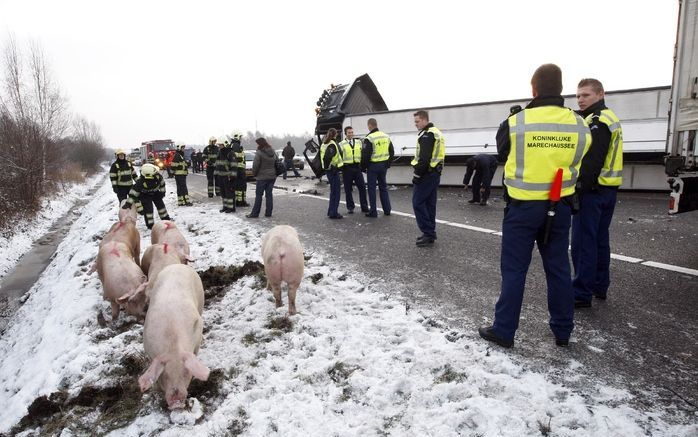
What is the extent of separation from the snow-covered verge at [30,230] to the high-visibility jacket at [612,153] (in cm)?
1348

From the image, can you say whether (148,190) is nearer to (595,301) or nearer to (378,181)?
(378,181)

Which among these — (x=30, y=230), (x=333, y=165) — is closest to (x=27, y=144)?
(x=30, y=230)

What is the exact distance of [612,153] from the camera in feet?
13.3

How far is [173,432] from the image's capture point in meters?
2.94

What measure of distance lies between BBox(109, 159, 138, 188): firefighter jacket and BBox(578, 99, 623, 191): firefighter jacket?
407 inches

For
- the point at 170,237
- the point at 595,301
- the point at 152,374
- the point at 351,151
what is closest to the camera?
the point at 152,374

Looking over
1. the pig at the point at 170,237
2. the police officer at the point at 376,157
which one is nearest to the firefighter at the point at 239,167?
the police officer at the point at 376,157

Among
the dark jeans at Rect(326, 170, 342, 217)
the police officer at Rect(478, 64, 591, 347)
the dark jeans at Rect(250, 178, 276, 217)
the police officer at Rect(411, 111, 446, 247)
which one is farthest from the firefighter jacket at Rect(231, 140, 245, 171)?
the police officer at Rect(478, 64, 591, 347)

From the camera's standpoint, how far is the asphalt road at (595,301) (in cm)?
312

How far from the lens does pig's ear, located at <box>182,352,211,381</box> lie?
3039 millimetres

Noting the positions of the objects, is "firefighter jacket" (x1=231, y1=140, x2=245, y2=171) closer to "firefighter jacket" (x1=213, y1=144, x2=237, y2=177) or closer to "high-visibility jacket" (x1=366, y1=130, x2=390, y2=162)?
"firefighter jacket" (x1=213, y1=144, x2=237, y2=177)

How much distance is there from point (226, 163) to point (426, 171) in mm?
6542

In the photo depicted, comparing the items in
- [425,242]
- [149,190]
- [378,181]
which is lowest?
[425,242]

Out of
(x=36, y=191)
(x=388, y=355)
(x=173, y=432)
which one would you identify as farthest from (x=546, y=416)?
(x=36, y=191)
